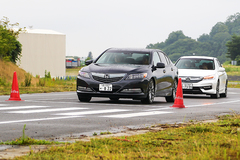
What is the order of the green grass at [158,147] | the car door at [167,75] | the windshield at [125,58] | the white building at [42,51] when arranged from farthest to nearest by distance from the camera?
the white building at [42,51] → the car door at [167,75] → the windshield at [125,58] → the green grass at [158,147]

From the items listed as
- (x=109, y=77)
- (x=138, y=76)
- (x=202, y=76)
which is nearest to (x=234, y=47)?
(x=202, y=76)

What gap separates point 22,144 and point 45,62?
48.3 metres

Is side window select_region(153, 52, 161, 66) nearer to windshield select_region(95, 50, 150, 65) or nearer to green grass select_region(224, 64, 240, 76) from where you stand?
windshield select_region(95, 50, 150, 65)

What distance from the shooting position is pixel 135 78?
50.8 feet

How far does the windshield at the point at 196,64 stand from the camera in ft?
73.5

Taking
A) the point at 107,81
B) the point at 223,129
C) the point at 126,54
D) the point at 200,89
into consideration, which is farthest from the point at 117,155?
the point at 200,89

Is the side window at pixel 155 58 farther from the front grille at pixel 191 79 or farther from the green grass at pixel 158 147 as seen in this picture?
the green grass at pixel 158 147

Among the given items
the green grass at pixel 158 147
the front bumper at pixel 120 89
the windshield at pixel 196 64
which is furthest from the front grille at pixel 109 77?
the windshield at pixel 196 64

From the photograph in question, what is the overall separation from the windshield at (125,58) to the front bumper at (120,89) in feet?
4.00


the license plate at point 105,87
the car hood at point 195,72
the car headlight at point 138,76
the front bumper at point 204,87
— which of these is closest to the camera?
the license plate at point 105,87

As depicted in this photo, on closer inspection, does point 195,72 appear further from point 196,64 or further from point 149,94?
point 149,94

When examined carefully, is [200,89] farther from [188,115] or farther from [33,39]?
[33,39]

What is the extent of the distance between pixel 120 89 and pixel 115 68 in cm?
73

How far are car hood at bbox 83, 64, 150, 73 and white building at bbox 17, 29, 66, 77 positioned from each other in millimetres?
36948
